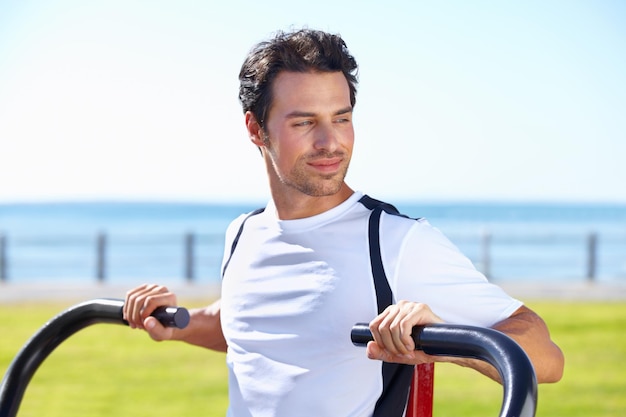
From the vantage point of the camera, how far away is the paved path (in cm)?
1209

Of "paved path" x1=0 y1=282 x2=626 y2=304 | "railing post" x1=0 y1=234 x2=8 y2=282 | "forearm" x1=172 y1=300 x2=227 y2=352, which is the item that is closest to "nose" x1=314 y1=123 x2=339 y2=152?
"forearm" x1=172 y1=300 x2=227 y2=352

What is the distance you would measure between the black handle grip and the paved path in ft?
32.3

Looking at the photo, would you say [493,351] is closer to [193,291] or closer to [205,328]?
[205,328]

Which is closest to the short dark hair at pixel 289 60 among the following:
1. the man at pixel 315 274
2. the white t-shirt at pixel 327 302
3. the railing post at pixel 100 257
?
the man at pixel 315 274

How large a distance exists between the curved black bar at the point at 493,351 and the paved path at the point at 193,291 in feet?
34.3

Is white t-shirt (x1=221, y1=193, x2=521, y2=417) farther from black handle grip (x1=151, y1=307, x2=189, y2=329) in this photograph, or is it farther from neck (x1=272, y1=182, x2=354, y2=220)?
black handle grip (x1=151, y1=307, x2=189, y2=329)

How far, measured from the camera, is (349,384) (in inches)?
72.3

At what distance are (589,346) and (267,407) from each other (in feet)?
21.6

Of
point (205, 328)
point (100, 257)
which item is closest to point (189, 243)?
point (100, 257)

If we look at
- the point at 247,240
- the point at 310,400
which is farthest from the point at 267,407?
the point at 247,240

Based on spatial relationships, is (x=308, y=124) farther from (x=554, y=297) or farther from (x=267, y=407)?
(x=554, y=297)

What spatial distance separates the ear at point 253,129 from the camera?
2.16 m

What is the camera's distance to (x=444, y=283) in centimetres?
178

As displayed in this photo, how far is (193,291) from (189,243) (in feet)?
7.61
